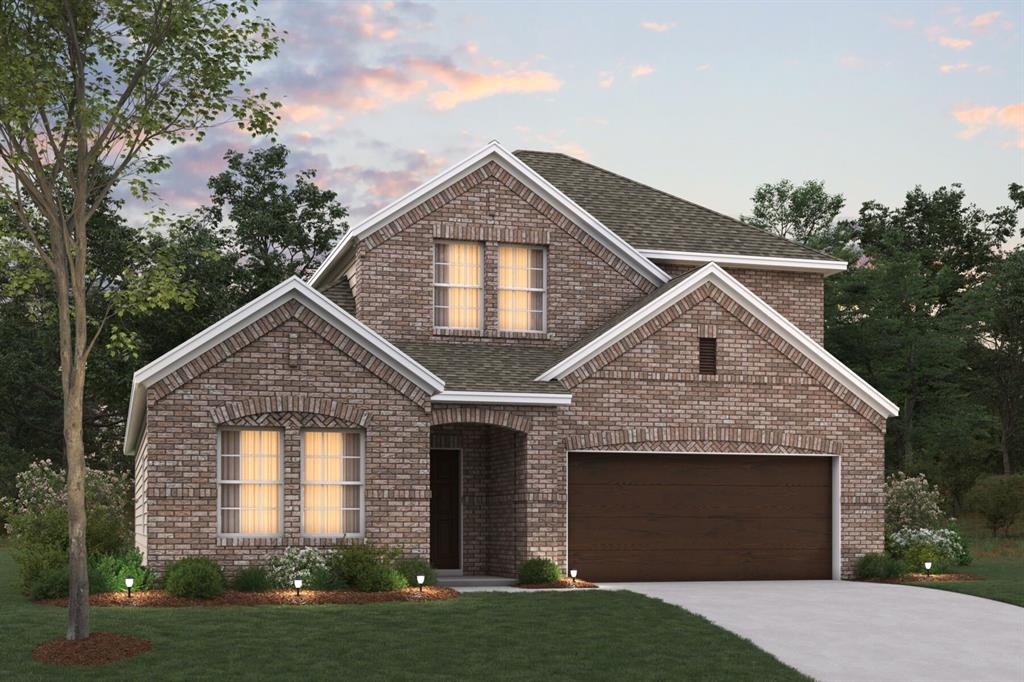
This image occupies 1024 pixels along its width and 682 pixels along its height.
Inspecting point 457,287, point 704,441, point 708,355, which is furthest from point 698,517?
point 457,287

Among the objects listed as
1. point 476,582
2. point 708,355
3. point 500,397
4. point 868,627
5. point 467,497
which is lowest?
point 476,582

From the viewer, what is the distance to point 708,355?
24.2 meters

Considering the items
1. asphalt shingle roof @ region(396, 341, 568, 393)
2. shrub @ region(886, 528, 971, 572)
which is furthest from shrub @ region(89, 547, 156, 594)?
shrub @ region(886, 528, 971, 572)

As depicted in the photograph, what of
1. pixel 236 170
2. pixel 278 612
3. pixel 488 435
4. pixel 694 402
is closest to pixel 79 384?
pixel 278 612

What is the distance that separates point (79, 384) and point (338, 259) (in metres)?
11.6

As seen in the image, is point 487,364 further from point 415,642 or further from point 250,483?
point 415,642

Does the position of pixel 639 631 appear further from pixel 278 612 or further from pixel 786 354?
pixel 786 354

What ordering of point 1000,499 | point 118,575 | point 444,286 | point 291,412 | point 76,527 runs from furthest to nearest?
point 1000,499 < point 444,286 < point 291,412 < point 118,575 < point 76,527

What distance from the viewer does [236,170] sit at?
156 feet

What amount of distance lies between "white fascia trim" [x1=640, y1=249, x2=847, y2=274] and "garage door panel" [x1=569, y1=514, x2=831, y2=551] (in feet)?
19.3

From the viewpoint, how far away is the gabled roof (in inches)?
1070

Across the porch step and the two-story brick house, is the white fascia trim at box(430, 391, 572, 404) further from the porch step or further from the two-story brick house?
the porch step

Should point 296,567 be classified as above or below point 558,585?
above

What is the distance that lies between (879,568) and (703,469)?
13.2 feet
